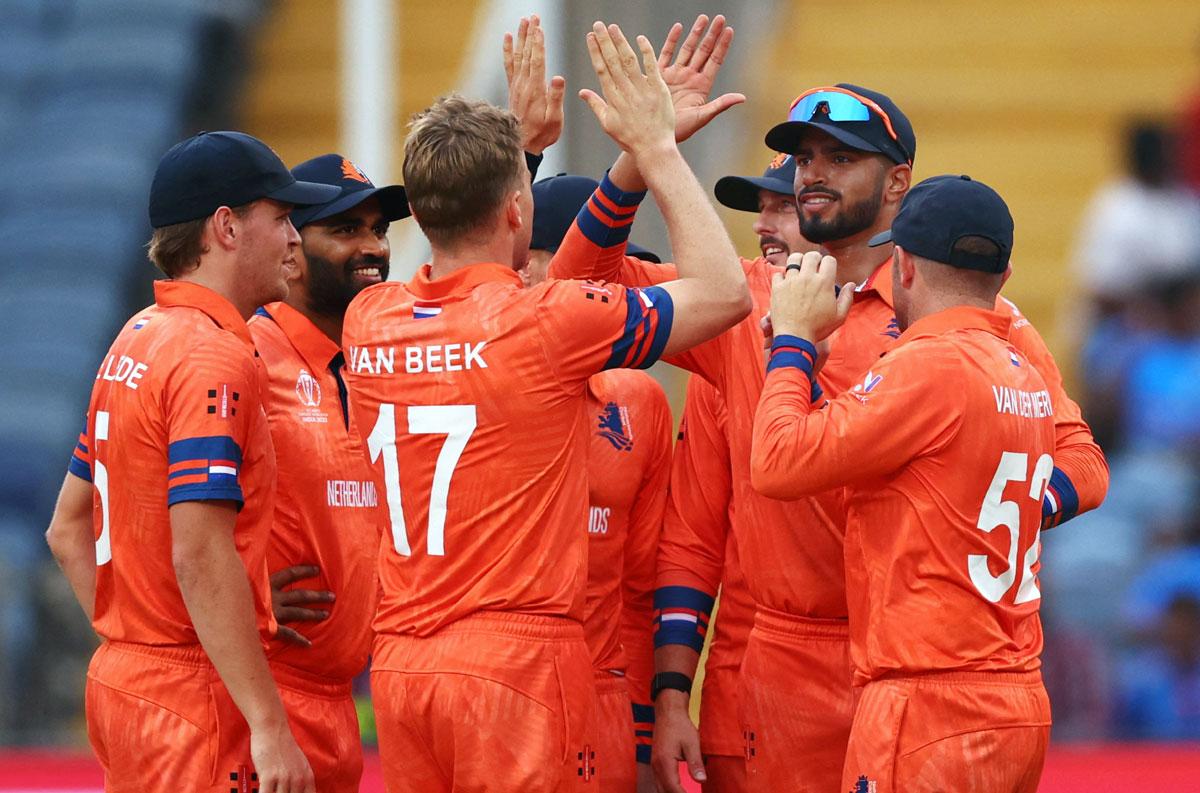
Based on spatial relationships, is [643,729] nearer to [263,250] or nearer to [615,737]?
[615,737]

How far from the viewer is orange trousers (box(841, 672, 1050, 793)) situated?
3953mm

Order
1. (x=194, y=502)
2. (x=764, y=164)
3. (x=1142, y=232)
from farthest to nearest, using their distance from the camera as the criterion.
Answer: (x=764, y=164) → (x=1142, y=232) → (x=194, y=502)

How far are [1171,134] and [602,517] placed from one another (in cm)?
854

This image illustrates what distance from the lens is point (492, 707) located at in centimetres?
390

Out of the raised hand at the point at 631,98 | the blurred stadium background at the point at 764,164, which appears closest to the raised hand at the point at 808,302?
the raised hand at the point at 631,98

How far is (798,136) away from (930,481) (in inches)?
43.2

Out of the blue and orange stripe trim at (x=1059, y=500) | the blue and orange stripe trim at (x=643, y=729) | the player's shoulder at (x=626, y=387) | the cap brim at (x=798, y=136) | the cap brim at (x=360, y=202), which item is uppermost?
the cap brim at (x=798, y=136)

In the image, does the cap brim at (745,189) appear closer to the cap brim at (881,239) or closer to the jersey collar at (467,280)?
the cap brim at (881,239)

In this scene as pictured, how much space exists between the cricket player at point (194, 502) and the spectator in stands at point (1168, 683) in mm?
5462

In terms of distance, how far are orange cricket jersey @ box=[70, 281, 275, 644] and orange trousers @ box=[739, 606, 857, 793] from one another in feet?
4.08

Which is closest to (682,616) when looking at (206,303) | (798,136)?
(798,136)

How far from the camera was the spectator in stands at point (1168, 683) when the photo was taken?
28.0 feet

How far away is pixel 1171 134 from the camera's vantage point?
12.2 meters

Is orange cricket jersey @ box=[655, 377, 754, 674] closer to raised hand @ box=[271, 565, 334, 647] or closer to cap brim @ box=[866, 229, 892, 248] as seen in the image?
cap brim @ box=[866, 229, 892, 248]
